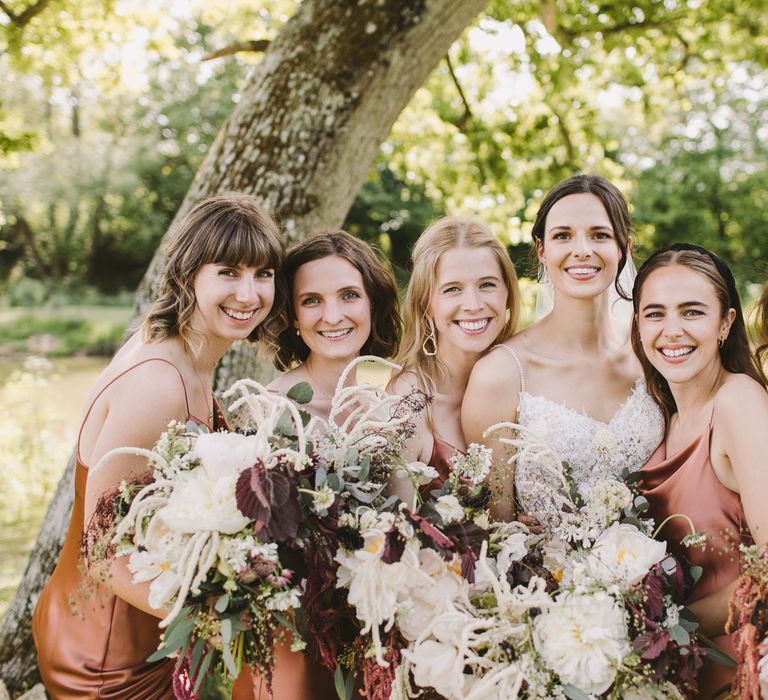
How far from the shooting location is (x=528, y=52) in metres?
8.33

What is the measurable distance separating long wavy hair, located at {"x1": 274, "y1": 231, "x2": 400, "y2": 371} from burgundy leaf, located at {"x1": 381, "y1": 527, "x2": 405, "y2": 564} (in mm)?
1627

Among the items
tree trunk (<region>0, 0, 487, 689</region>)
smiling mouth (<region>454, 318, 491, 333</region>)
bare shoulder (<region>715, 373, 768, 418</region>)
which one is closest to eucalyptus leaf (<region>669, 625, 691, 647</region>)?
bare shoulder (<region>715, 373, 768, 418</region>)

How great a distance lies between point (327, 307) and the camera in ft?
10.7

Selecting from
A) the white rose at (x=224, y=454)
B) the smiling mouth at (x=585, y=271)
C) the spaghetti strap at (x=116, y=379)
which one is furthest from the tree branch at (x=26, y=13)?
the white rose at (x=224, y=454)

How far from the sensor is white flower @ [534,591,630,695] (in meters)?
1.96

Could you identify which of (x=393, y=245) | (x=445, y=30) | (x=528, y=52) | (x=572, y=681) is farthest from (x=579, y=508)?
(x=393, y=245)

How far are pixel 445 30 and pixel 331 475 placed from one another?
3.03 metres

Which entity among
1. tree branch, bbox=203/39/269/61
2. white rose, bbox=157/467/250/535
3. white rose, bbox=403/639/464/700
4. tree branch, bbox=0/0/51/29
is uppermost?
tree branch, bbox=0/0/51/29

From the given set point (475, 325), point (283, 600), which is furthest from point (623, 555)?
point (475, 325)

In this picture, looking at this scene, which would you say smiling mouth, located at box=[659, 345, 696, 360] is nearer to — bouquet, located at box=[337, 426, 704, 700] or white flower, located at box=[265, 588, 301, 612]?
bouquet, located at box=[337, 426, 704, 700]

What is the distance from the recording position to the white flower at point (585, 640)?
6.43ft

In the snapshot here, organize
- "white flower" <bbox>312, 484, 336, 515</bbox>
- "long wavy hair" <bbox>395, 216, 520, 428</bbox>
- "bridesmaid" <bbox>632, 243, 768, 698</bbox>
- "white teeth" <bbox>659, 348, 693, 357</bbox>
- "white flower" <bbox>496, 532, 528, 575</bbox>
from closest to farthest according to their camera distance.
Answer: "white flower" <bbox>312, 484, 336, 515</bbox> < "white flower" <bbox>496, 532, 528, 575</bbox> < "bridesmaid" <bbox>632, 243, 768, 698</bbox> < "white teeth" <bbox>659, 348, 693, 357</bbox> < "long wavy hair" <bbox>395, 216, 520, 428</bbox>

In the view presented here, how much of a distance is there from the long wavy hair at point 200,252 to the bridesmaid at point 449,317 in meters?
0.97

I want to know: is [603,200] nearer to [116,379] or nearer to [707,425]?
[707,425]
